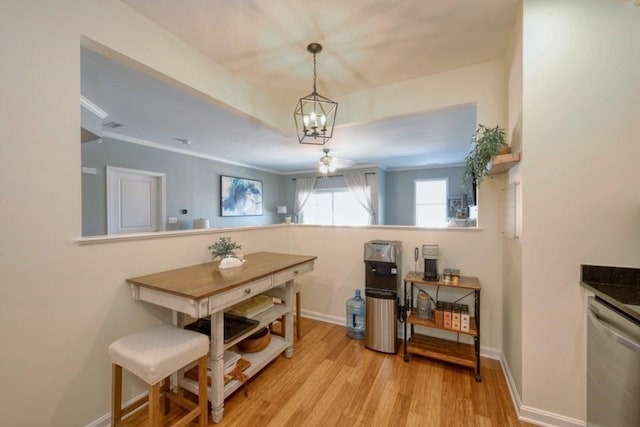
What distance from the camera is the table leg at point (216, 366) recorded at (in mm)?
1592

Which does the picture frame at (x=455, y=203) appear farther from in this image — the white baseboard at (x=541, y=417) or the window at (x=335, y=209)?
the white baseboard at (x=541, y=417)

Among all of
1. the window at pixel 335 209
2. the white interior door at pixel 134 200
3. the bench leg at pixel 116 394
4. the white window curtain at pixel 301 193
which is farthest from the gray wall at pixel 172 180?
the bench leg at pixel 116 394

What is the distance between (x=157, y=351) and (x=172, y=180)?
408 centimetres

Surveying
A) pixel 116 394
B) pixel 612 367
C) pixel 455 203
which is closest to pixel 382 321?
pixel 612 367

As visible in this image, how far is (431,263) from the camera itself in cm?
231

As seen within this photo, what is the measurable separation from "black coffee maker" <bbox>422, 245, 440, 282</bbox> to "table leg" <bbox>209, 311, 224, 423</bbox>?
5.77ft

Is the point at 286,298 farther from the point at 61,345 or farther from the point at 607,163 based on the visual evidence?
the point at 607,163

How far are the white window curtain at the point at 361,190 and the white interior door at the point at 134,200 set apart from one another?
4225 millimetres

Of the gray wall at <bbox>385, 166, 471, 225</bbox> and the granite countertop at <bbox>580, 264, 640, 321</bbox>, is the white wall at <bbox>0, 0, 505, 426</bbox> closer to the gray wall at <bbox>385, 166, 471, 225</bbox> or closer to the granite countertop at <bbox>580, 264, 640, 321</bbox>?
the granite countertop at <bbox>580, 264, 640, 321</bbox>

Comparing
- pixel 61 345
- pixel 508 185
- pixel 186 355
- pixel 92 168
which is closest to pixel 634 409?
pixel 508 185

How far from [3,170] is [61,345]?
3.13ft

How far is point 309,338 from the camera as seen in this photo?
266cm

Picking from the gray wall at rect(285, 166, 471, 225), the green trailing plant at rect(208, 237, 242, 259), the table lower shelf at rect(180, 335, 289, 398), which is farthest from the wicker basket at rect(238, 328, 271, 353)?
the gray wall at rect(285, 166, 471, 225)

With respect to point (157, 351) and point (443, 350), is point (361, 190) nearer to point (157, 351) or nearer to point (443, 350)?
point (443, 350)
